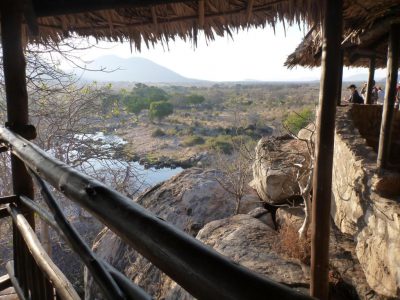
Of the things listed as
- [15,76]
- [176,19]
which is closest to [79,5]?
[15,76]

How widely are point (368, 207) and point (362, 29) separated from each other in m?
2.08

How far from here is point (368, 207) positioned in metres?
3.66

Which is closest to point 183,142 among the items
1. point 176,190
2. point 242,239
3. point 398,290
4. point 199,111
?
point 199,111

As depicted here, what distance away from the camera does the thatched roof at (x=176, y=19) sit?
8.44ft

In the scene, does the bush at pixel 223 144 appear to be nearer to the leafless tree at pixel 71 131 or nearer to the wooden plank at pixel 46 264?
the leafless tree at pixel 71 131

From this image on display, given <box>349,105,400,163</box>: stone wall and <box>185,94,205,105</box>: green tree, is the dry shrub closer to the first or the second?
<box>349,105,400,163</box>: stone wall

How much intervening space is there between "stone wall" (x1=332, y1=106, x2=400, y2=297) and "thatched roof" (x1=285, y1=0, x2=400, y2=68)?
1.38m

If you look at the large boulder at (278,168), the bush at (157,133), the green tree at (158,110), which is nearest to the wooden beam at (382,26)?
the large boulder at (278,168)

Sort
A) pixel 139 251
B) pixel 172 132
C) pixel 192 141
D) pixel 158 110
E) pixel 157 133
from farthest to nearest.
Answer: pixel 158 110
pixel 172 132
pixel 157 133
pixel 192 141
pixel 139 251

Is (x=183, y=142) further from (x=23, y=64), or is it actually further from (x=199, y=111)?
(x=23, y=64)

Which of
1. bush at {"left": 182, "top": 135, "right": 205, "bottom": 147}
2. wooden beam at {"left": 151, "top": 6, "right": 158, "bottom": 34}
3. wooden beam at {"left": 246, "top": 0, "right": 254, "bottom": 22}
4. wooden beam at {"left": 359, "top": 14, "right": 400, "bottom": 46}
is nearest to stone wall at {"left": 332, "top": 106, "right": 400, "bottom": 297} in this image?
wooden beam at {"left": 359, "top": 14, "right": 400, "bottom": 46}

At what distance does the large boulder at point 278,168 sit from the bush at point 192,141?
22455 millimetres

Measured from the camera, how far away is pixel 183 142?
3092 cm

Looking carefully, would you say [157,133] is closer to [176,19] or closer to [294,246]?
[294,246]
